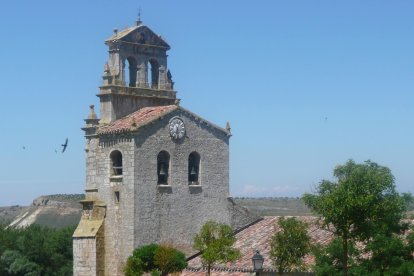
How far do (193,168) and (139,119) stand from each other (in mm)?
3367

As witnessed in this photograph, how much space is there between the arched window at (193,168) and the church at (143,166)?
42 mm

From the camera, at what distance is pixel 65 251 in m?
56.3

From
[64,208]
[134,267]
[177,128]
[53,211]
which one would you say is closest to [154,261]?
[134,267]

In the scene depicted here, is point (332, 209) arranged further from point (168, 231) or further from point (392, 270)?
point (168, 231)

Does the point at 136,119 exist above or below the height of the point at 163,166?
above

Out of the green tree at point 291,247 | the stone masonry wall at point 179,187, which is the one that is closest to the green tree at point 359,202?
the green tree at point 291,247

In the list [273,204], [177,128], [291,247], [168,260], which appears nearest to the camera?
[291,247]

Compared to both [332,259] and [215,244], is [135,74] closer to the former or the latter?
[215,244]

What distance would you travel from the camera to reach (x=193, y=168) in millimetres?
45094

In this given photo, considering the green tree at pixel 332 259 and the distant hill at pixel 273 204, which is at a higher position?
the distant hill at pixel 273 204

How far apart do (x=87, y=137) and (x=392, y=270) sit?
18.0 metres

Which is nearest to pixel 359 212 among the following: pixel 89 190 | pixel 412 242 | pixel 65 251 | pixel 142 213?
pixel 412 242

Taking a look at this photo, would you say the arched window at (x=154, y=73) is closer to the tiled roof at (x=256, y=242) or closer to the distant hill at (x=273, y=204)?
the tiled roof at (x=256, y=242)

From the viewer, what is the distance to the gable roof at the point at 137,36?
Answer: 44609mm
